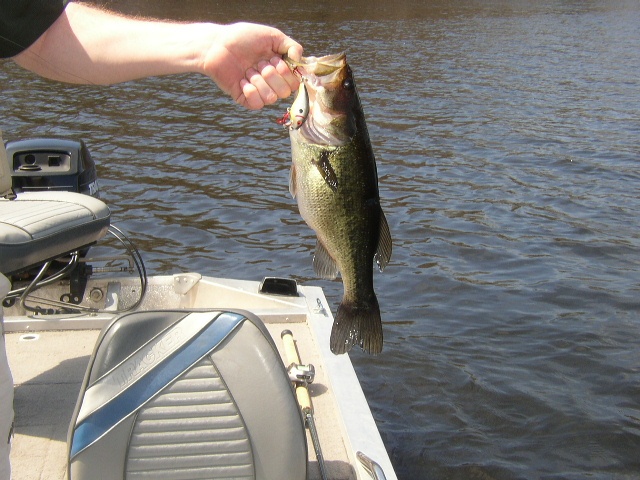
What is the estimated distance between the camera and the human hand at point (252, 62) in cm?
229

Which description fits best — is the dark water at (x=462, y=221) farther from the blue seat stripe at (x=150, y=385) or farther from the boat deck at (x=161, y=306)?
the blue seat stripe at (x=150, y=385)

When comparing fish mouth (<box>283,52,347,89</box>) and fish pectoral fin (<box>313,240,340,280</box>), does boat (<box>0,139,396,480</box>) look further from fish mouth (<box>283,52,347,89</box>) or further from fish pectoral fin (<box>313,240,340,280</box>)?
fish mouth (<box>283,52,347,89</box>)

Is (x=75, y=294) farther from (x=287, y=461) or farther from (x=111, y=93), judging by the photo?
(x=111, y=93)

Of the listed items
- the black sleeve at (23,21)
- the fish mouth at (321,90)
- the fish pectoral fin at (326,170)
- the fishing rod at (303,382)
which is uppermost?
the black sleeve at (23,21)

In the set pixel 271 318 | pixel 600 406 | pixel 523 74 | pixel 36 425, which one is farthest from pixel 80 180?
pixel 523 74

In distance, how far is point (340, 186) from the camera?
2.33 meters

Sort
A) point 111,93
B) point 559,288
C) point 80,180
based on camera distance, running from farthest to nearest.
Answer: point 111,93 < point 559,288 < point 80,180

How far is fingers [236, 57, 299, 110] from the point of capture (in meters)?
2.29

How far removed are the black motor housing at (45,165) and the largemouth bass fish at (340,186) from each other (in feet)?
10.1

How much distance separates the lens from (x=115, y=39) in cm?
237

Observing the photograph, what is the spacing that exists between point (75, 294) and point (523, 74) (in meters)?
13.1

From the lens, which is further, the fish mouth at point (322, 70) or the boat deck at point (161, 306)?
the boat deck at point (161, 306)

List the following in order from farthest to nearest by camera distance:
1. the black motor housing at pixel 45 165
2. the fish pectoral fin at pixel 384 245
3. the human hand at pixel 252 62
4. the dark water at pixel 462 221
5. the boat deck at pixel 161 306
→ the dark water at pixel 462 221
the black motor housing at pixel 45 165
the boat deck at pixel 161 306
the fish pectoral fin at pixel 384 245
the human hand at pixel 252 62

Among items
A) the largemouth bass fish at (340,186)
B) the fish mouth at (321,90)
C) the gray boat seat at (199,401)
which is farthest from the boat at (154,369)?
the fish mouth at (321,90)
